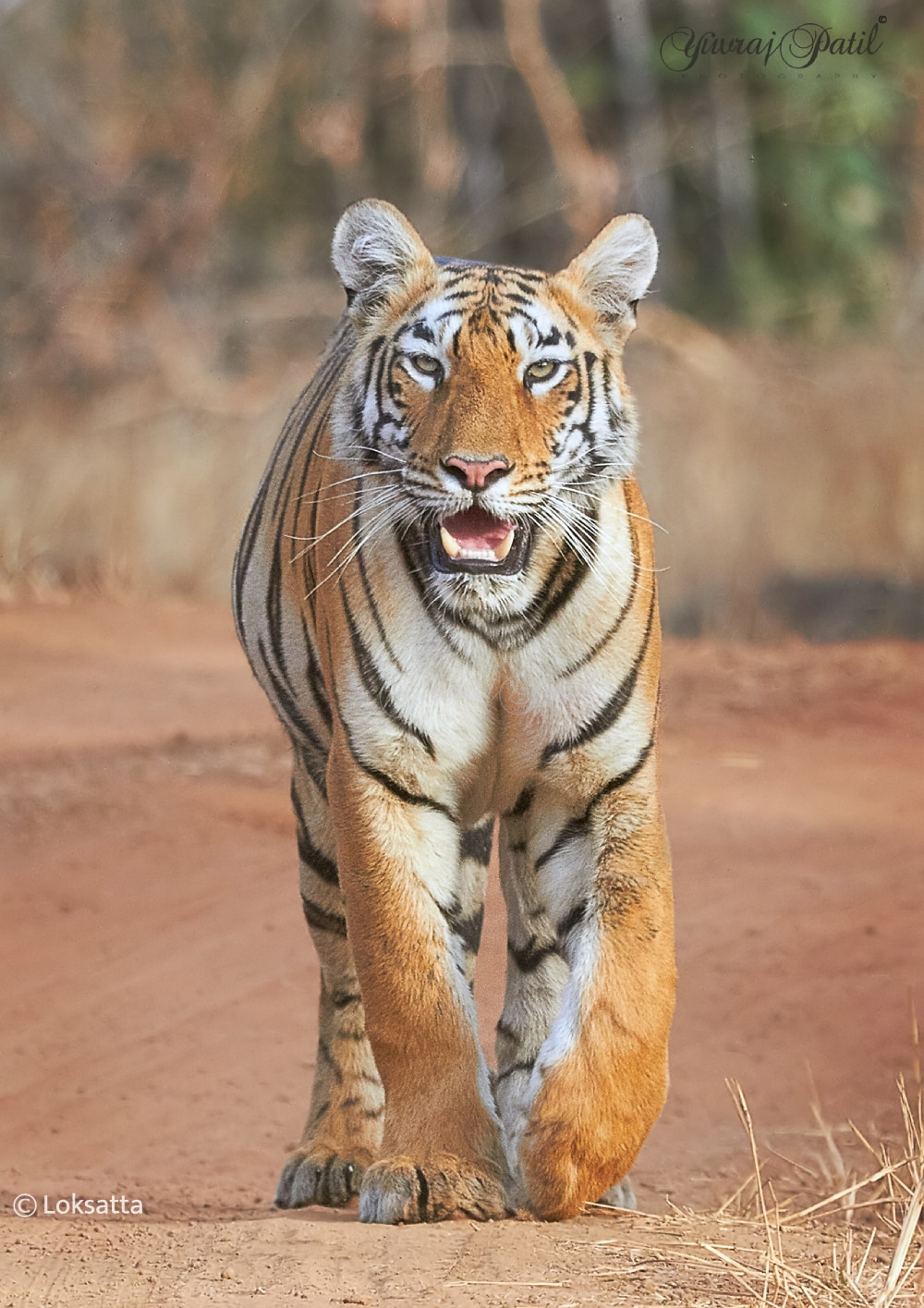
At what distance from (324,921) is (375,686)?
3.52 feet

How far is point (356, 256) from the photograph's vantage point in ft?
11.8

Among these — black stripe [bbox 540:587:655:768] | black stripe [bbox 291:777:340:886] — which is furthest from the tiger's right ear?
black stripe [bbox 291:777:340:886]

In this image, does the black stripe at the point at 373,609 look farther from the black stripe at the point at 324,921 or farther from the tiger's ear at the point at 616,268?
the black stripe at the point at 324,921

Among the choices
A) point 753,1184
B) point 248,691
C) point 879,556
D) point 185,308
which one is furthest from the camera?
point 185,308

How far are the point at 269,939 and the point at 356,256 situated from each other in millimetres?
2564

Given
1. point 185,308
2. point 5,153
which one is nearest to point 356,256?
point 185,308

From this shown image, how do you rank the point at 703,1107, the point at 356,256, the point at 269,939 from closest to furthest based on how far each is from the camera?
the point at 356,256 < the point at 703,1107 < the point at 269,939

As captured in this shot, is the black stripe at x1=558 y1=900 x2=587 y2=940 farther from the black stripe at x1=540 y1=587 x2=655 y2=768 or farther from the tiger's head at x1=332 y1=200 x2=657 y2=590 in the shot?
the tiger's head at x1=332 y1=200 x2=657 y2=590

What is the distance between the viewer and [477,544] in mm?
3221

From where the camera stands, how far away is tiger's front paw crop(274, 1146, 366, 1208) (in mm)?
3877

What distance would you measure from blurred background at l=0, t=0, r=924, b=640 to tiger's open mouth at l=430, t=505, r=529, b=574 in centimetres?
724

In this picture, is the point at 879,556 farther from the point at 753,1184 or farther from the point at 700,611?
the point at 753,1184

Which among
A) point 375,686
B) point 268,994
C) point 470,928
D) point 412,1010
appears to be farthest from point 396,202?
point 412,1010

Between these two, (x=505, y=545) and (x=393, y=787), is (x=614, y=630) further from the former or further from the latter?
(x=393, y=787)
